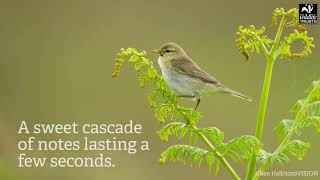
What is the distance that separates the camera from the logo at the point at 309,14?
18.9ft

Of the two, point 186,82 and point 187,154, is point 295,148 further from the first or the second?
point 186,82

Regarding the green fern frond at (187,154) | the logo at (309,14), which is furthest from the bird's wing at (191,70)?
the logo at (309,14)

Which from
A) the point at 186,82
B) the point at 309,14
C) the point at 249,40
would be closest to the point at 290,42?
the point at 249,40

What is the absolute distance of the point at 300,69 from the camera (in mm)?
6898

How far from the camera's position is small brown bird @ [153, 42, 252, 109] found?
15.1 feet

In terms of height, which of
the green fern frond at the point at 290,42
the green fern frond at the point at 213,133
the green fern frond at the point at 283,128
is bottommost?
the green fern frond at the point at 213,133

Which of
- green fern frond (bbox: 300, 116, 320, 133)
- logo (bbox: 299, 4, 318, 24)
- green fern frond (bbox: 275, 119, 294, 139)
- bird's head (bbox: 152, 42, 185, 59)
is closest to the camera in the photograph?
green fern frond (bbox: 300, 116, 320, 133)

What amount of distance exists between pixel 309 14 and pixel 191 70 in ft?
4.86

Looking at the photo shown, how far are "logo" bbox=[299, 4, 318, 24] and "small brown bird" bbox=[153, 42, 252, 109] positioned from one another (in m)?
1.33

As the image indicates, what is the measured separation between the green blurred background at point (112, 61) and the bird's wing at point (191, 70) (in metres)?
1.82

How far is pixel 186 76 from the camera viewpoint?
15.3ft

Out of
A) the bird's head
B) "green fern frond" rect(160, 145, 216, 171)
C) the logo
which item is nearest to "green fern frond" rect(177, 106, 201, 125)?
"green fern frond" rect(160, 145, 216, 171)

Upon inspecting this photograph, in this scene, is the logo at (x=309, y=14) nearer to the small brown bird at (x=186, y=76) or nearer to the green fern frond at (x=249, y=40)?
the small brown bird at (x=186, y=76)

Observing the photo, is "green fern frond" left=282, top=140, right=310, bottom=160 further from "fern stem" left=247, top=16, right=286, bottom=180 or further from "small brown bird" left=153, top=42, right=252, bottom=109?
"small brown bird" left=153, top=42, right=252, bottom=109
